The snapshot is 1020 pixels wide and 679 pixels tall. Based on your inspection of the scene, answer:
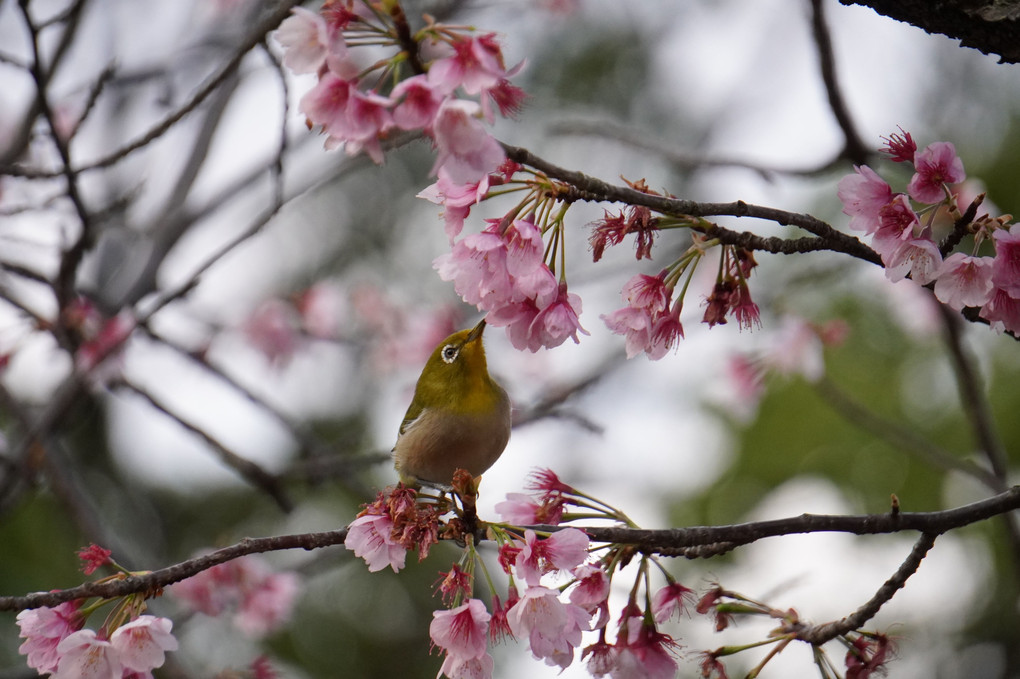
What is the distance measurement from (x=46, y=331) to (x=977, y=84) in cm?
896

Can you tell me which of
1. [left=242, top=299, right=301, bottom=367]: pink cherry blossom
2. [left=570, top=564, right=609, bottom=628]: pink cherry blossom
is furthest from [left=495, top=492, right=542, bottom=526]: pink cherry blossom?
[left=242, top=299, right=301, bottom=367]: pink cherry blossom

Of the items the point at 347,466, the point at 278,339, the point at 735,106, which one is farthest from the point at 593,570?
the point at 735,106

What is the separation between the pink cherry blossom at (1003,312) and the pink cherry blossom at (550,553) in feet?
2.87

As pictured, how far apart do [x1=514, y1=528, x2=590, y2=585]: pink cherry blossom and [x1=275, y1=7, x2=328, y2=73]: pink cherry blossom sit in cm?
91

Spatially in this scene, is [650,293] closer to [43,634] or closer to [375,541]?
[375,541]

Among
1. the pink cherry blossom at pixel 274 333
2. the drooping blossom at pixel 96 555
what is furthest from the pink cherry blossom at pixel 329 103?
the pink cherry blossom at pixel 274 333

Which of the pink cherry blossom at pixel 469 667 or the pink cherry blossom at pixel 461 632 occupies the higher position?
the pink cherry blossom at pixel 461 632

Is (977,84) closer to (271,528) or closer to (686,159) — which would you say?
(686,159)

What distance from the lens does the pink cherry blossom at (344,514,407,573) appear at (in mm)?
1757

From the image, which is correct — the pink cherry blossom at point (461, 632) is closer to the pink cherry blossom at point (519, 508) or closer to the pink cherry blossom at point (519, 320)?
the pink cherry blossom at point (519, 508)

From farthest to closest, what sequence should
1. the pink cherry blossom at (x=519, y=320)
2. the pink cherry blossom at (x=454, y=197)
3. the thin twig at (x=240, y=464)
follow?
the thin twig at (x=240, y=464), the pink cherry blossom at (x=519, y=320), the pink cherry blossom at (x=454, y=197)

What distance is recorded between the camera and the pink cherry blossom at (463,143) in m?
1.28

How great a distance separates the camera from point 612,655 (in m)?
1.85

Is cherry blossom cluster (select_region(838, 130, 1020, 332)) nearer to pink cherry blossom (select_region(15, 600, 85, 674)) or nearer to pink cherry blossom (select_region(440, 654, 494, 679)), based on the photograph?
pink cherry blossom (select_region(440, 654, 494, 679))
